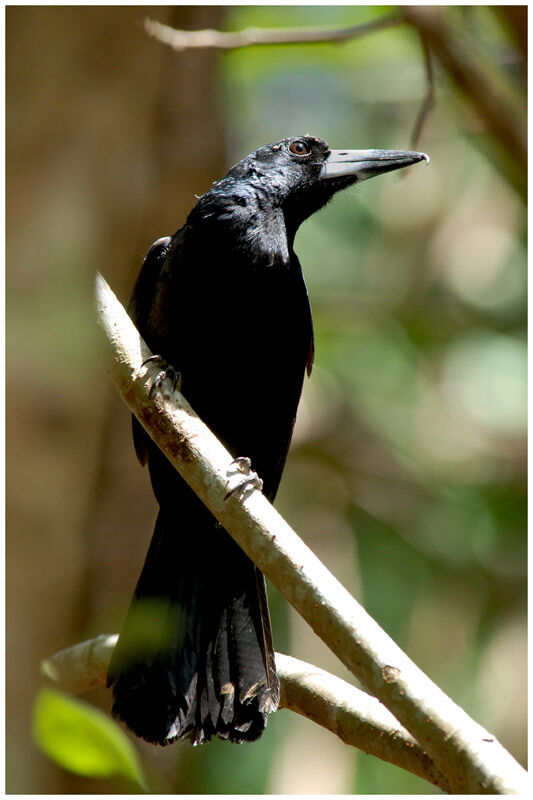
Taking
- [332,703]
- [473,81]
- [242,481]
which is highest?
[473,81]

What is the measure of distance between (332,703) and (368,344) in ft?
9.82

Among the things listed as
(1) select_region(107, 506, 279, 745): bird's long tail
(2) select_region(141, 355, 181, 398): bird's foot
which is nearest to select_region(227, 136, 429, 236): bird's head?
(2) select_region(141, 355, 181, 398): bird's foot

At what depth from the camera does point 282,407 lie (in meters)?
2.59

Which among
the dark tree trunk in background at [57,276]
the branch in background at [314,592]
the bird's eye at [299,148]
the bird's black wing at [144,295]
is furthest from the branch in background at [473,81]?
the dark tree trunk in background at [57,276]

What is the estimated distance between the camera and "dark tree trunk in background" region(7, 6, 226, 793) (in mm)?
1028

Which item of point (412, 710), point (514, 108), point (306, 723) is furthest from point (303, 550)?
point (306, 723)

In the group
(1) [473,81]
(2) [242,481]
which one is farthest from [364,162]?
(2) [242,481]

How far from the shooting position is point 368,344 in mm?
4844

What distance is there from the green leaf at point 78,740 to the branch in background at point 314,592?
38 centimetres

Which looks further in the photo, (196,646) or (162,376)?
(196,646)

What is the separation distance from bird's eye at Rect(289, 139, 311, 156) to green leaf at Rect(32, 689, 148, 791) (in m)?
1.96

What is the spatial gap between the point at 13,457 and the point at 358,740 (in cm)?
125

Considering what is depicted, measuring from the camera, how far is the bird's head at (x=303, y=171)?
2.75 metres

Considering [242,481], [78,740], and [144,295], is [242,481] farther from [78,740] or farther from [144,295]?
[144,295]
